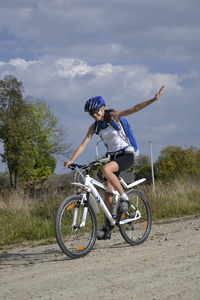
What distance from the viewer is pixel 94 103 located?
242 inches

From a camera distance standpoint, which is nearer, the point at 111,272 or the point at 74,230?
the point at 111,272

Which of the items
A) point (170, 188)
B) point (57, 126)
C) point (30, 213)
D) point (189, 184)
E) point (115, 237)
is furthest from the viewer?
point (57, 126)

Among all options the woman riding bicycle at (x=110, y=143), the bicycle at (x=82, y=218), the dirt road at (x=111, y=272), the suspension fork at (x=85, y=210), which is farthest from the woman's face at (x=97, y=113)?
the dirt road at (x=111, y=272)

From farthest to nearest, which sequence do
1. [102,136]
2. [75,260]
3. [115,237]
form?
[115,237] → [102,136] → [75,260]

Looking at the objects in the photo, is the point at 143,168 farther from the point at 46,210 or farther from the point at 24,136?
the point at 46,210

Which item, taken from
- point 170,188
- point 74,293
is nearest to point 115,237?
point 74,293

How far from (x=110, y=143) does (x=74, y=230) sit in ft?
4.62

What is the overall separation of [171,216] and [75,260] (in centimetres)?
567

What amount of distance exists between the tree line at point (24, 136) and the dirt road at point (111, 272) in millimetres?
45331

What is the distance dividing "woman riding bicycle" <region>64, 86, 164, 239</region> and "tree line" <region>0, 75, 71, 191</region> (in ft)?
149

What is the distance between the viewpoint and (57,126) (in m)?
59.5

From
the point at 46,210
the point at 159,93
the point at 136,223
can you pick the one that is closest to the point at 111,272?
the point at 136,223

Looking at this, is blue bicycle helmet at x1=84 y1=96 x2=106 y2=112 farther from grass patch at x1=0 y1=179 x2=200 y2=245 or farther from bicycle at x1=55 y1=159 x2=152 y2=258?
grass patch at x1=0 y1=179 x2=200 y2=245

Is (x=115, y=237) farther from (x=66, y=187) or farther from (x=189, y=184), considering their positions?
(x=189, y=184)
